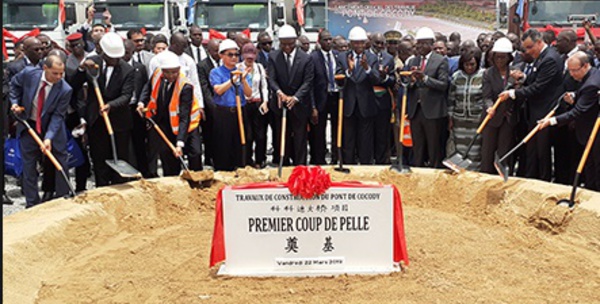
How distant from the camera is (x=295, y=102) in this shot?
916 centimetres

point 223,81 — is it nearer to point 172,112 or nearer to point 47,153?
point 172,112

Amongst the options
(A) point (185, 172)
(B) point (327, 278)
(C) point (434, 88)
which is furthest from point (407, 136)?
(B) point (327, 278)

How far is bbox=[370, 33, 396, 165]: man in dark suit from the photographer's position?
9.77 metres

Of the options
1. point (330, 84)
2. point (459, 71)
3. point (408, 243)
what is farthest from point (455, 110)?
point (408, 243)

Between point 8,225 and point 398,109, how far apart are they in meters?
5.38

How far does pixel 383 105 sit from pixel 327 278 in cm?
497

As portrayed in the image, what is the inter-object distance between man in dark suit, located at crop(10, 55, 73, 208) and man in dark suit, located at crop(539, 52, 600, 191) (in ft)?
16.3

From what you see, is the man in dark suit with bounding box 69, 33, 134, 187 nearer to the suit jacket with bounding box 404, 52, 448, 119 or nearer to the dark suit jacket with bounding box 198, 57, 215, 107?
the dark suit jacket with bounding box 198, 57, 215, 107

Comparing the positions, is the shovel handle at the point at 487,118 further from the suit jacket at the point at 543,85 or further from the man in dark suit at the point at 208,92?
the man in dark suit at the point at 208,92

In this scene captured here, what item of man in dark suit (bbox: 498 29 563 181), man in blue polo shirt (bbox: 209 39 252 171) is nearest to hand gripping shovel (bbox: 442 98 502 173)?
man in dark suit (bbox: 498 29 563 181)

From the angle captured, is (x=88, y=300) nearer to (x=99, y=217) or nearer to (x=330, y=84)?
(x=99, y=217)

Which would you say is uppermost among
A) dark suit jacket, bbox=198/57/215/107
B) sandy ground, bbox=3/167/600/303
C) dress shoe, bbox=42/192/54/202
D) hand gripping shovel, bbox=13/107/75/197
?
dark suit jacket, bbox=198/57/215/107

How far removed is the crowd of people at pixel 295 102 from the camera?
25.2ft

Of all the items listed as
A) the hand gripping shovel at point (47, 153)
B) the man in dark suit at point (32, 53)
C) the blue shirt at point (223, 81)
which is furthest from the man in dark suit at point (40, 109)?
the blue shirt at point (223, 81)
